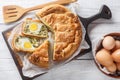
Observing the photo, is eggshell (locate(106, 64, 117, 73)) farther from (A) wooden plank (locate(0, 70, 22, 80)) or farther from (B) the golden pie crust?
(A) wooden plank (locate(0, 70, 22, 80))

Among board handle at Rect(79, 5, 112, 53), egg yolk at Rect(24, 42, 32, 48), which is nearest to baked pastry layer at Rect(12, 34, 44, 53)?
egg yolk at Rect(24, 42, 32, 48)

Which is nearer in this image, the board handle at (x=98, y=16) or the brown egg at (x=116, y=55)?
the brown egg at (x=116, y=55)

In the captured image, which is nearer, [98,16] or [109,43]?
[109,43]

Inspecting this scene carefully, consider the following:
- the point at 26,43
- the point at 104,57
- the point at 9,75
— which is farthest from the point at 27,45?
the point at 104,57

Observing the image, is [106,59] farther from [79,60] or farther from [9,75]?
[9,75]

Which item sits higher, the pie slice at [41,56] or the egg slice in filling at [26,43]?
the egg slice in filling at [26,43]

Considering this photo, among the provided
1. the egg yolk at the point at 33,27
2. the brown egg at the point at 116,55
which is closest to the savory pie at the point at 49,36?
the egg yolk at the point at 33,27

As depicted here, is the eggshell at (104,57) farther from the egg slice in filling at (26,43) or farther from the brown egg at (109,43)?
the egg slice in filling at (26,43)
